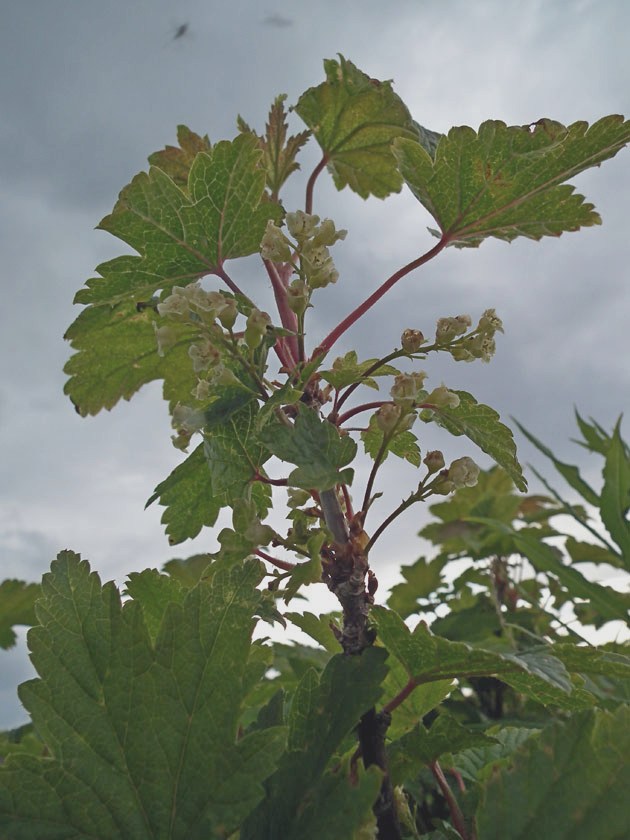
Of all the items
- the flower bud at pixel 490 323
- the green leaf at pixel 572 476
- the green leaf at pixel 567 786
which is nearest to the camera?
the green leaf at pixel 567 786

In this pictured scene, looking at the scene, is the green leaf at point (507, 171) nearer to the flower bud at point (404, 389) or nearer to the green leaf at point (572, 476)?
the flower bud at point (404, 389)

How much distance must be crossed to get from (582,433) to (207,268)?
2423 mm

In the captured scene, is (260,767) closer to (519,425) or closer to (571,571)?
(571,571)

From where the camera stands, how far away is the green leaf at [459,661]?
2.50 ft

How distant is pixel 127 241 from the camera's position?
1.00 metres

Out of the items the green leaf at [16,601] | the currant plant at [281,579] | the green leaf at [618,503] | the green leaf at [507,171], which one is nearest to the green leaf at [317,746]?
the currant plant at [281,579]

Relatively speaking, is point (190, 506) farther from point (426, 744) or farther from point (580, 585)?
point (580, 585)

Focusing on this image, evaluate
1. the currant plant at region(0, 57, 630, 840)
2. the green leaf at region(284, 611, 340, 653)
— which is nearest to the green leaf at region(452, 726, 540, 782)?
the currant plant at region(0, 57, 630, 840)

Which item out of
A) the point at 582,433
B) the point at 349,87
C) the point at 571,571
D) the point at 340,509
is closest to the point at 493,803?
the point at 340,509

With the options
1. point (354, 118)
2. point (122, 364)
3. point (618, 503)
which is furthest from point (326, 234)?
point (618, 503)

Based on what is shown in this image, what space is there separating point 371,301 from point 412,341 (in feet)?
0.38

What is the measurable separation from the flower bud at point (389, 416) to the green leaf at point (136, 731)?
0.26 m

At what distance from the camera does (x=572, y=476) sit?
2.67 metres

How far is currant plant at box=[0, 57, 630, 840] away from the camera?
738 mm
